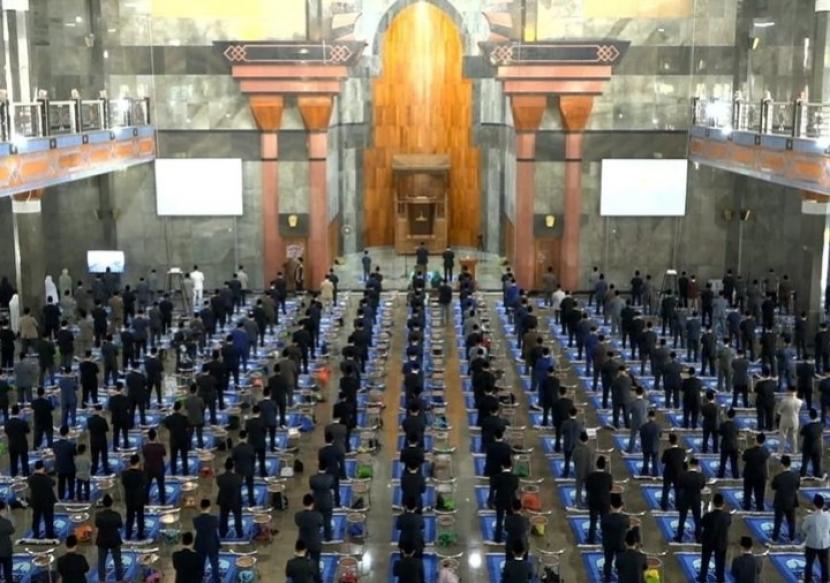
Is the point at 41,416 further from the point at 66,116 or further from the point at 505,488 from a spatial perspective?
the point at 66,116

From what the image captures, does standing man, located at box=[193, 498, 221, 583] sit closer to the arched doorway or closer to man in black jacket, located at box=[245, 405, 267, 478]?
man in black jacket, located at box=[245, 405, 267, 478]

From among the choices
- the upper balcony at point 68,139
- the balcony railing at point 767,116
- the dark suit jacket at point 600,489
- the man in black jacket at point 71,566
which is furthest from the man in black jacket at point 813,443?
the upper balcony at point 68,139

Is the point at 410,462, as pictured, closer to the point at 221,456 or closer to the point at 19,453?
the point at 221,456

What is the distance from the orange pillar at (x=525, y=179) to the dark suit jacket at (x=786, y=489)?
20193 mm

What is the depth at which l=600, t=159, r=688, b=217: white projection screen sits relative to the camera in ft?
116

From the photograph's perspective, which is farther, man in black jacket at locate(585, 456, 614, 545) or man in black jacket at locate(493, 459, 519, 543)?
man in black jacket at locate(493, 459, 519, 543)

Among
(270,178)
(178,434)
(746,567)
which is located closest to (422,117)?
(270,178)

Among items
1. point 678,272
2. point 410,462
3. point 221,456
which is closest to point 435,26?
point 678,272

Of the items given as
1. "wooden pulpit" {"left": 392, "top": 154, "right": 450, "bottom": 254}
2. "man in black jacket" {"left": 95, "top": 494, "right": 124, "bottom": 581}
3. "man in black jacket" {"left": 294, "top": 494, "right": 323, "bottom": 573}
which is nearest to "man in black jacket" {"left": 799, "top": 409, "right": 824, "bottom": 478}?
"man in black jacket" {"left": 294, "top": 494, "right": 323, "bottom": 573}

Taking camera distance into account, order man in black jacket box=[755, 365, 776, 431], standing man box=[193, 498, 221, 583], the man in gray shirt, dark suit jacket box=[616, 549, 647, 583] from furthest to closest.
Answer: man in black jacket box=[755, 365, 776, 431] < the man in gray shirt < standing man box=[193, 498, 221, 583] < dark suit jacket box=[616, 549, 647, 583]

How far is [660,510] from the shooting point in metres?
17.5

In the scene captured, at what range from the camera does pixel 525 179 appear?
35.1 metres

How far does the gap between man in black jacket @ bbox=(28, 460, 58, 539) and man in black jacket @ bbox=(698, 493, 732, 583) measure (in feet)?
30.9

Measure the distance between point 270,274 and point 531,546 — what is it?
21.2m
